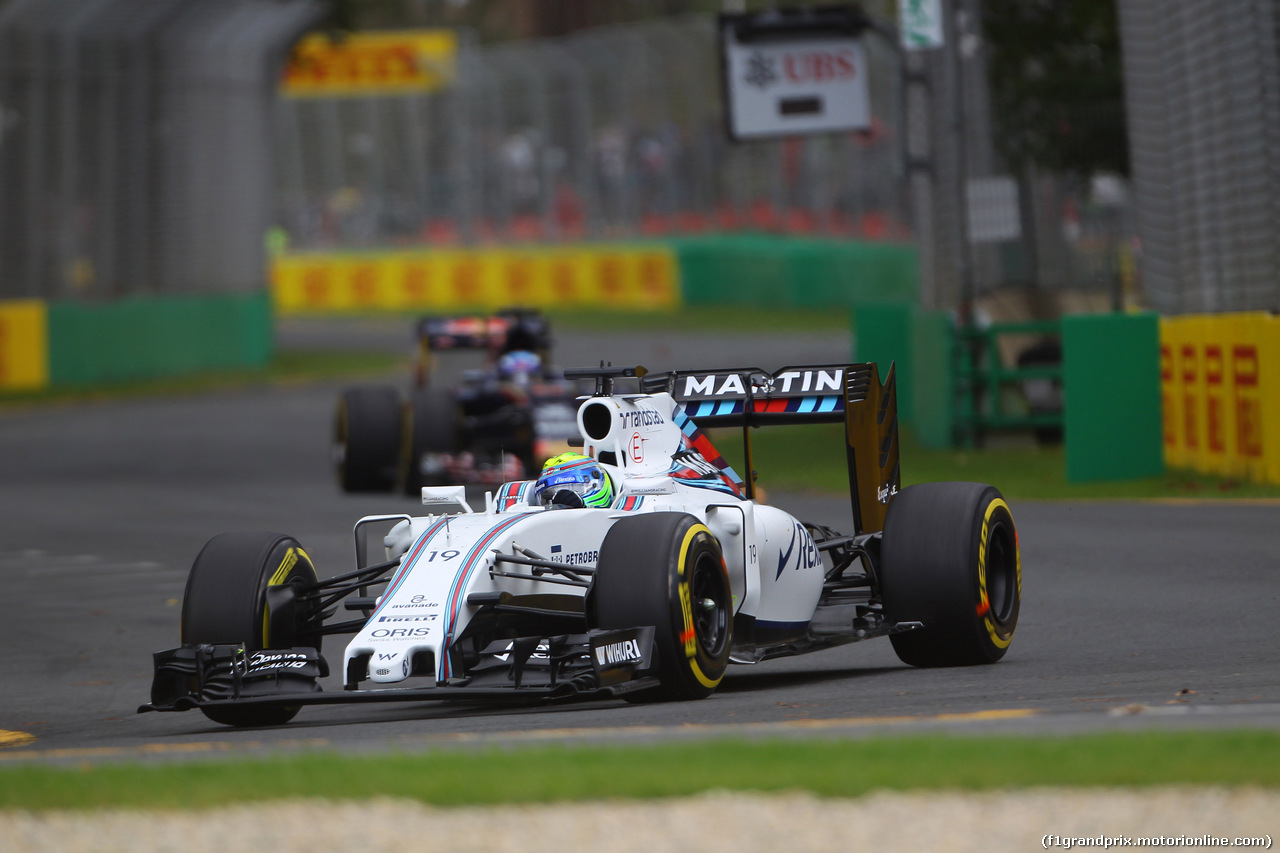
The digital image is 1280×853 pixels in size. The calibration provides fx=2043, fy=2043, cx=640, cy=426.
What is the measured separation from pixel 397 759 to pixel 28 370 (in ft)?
83.0

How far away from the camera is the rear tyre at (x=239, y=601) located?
808cm

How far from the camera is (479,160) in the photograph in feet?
162

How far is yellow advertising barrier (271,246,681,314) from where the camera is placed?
1807 inches

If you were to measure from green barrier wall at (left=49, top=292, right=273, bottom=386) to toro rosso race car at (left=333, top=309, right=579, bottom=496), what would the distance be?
41.5ft

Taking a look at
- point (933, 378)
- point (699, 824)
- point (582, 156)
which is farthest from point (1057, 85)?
point (582, 156)

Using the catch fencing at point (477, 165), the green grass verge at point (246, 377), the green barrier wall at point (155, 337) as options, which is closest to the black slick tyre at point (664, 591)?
the catch fencing at point (477, 165)

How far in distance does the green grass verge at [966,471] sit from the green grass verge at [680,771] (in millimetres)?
7397

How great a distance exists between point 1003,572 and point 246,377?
81.2 feet

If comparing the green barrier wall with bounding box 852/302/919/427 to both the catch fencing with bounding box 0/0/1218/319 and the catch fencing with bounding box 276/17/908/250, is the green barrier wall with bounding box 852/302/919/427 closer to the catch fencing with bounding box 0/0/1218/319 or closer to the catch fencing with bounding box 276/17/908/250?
the catch fencing with bounding box 0/0/1218/319

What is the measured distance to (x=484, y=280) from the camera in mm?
48469

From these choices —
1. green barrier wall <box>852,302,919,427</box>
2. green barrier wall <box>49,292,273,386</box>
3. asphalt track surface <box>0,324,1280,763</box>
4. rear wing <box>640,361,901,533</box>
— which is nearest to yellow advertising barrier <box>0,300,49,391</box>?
green barrier wall <box>49,292,273,386</box>

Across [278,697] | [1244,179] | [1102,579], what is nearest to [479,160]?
[1244,179]

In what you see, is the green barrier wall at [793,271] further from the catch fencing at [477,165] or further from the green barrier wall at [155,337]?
the green barrier wall at [155,337]

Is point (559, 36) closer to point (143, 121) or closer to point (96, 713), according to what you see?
point (143, 121)
